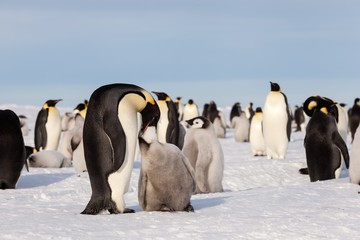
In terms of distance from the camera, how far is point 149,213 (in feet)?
19.7

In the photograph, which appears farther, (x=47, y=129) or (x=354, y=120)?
(x=354, y=120)

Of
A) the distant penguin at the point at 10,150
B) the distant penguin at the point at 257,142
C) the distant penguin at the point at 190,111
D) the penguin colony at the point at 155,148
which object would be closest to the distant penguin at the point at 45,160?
the penguin colony at the point at 155,148

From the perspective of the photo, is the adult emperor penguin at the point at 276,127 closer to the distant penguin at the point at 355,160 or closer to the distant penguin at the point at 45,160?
the distant penguin at the point at 45,160

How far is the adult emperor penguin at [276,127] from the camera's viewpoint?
51.1ft

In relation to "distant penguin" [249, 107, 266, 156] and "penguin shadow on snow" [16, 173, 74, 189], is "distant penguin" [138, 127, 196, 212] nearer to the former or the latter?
"penguin shadow on snow" [16, 173, 74, 189]

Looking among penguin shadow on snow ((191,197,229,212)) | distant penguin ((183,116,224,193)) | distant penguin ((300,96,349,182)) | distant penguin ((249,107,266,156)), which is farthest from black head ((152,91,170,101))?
penguin shadow on snow ((191,197,229,212))

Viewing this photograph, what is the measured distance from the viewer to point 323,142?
10102mm

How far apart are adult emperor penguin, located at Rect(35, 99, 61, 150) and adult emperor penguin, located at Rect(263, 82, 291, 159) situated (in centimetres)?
586

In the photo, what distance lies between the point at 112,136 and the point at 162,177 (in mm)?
551

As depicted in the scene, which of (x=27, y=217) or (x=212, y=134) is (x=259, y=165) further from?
(x=27, y=217)

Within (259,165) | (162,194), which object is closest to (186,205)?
(162,194)

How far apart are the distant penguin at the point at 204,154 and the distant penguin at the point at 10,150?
2.30 metres

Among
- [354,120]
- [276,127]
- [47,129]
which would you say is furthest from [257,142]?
[354,120]

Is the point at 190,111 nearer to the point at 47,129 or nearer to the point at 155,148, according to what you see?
the point at 47,129
